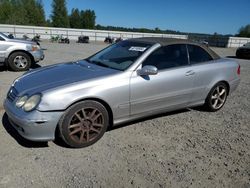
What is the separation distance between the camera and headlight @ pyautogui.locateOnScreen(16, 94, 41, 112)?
10.7ft

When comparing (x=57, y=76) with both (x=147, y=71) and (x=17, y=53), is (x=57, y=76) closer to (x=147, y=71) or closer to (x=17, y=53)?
(x=147, y=71)

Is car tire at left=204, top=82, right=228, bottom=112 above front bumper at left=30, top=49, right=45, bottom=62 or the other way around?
the other way around

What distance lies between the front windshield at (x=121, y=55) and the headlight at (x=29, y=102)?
132 centimetres

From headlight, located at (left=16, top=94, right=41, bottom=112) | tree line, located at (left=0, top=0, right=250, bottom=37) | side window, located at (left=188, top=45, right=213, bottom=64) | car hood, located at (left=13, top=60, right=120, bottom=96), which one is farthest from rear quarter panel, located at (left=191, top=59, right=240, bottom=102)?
tree line, located at (left=0, top=0, right=250, bottom=37)

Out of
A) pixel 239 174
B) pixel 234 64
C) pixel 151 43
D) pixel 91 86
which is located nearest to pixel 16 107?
pixel 91 86

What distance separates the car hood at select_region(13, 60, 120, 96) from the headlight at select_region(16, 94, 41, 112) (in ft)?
0.32

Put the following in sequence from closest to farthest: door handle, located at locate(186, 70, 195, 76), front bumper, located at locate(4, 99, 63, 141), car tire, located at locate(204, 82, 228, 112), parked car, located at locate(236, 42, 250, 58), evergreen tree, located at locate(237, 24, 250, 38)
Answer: front bumper, located at locate(4, 99, 63, 141), door handle, located at locate(186, 70, 195, 76), car tire, located at locate(204, 82, 228, 112), parked car, located at locate(236, 42, 250, 58), evergreen tree, located at locate(237, 24, 250, 38)

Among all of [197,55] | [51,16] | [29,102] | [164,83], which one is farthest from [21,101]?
[51,16]

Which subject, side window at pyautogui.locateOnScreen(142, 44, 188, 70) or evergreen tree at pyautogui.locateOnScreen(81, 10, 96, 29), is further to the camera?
evergreen tree at pyautogui.locateOnScreen(81, 10, 96, 29)

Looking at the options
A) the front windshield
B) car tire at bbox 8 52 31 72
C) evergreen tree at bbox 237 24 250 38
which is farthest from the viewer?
evergreen tree at bbox 237 24 250 38

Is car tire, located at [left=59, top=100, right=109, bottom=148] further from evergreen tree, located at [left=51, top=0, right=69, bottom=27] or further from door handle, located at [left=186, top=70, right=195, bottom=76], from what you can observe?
evergreen tree, located at [left=51, top=0, right=69, bottom=27]

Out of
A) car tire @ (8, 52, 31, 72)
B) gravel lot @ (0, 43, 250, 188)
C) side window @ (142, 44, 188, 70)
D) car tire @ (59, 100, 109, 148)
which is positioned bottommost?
gravel lot @ (0, 43, 250, 188)

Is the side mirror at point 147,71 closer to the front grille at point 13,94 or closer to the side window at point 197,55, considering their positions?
the side window at point 197,55

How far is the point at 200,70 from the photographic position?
4680 millimetres
